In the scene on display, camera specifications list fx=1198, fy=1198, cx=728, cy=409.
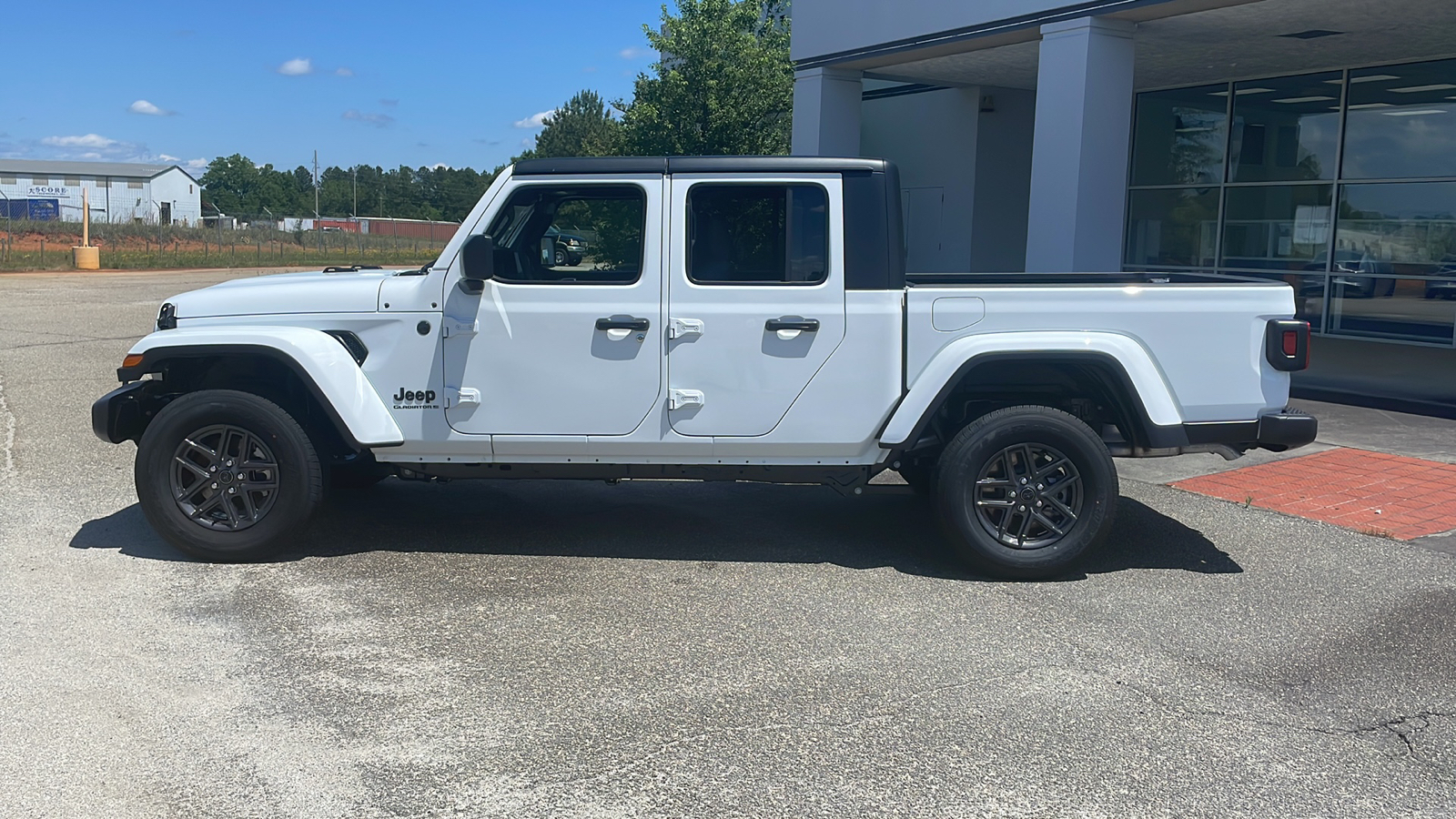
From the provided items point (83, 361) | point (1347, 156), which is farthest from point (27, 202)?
point (1347, 156)

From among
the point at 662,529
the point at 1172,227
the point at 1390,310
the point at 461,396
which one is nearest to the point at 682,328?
the point at 461,396

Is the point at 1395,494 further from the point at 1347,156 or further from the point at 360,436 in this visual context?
the point at 1347,156

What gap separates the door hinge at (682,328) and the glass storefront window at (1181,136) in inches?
515

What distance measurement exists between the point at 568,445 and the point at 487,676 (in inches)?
62.0

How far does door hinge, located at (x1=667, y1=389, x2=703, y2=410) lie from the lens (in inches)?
230

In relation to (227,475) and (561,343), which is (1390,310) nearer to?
(561,343)

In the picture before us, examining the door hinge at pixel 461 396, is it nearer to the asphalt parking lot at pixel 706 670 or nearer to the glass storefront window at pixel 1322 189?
the asphalt parking lot at pixel 706 670

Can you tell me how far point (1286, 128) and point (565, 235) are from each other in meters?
13.1

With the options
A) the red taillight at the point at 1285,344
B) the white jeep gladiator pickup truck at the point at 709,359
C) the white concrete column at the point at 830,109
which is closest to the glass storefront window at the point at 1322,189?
the white concrete column at the point at 830,109

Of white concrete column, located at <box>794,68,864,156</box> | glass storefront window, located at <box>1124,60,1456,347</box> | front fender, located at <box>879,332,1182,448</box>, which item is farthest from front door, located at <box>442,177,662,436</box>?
glass storefront window, located at <box>1124,60,1456,347</box>

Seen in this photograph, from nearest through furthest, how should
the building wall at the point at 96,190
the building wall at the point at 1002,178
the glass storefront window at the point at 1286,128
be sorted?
the glass storefront window at the point at 1286,128 → the building wall at the point at 1002,178 → the building wall at the point at 96,190

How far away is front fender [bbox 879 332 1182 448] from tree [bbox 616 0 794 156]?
589 inches

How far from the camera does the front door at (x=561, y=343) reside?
5.84 m

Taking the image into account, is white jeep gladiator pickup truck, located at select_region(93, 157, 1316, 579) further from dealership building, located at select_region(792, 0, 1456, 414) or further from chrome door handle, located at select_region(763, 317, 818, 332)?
dealership building, located at select_region(792, 0, 1456, 414)
